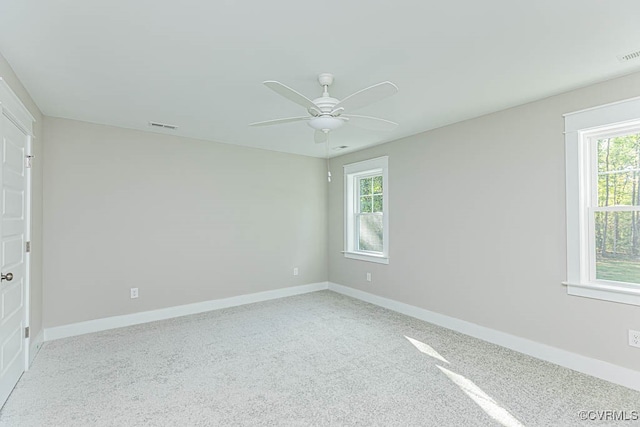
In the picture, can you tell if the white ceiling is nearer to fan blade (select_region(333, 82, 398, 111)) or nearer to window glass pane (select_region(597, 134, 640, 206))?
fan blade (select_region(333, 82, 398, 111))

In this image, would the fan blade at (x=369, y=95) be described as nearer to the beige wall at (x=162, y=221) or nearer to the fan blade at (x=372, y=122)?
the fan blade at (x=372, y=122)

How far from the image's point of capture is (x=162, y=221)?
4227 millimetres

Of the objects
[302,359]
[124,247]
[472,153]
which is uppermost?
[472,153]

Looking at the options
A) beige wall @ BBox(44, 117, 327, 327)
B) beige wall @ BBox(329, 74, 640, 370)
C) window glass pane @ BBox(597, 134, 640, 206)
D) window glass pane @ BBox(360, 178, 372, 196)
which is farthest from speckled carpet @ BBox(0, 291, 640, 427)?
window glass pane @ BBox(360, 178, 372, 196)

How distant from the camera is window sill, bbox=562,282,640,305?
2.48m

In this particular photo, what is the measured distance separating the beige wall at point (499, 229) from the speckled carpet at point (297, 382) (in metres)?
0.38

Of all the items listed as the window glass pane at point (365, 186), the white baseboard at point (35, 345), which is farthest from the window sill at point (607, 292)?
the white baseboard at point (35, 345)

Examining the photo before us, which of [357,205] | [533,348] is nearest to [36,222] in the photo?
[357,205]

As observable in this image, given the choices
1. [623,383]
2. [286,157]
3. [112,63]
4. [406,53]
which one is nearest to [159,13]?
[112,63]

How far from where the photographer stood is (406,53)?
2.19 m

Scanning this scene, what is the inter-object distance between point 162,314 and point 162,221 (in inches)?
47.3

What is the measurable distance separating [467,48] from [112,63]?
2.47 meters

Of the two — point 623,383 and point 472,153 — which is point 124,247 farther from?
point 623,383

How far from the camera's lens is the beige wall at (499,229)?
274cm
